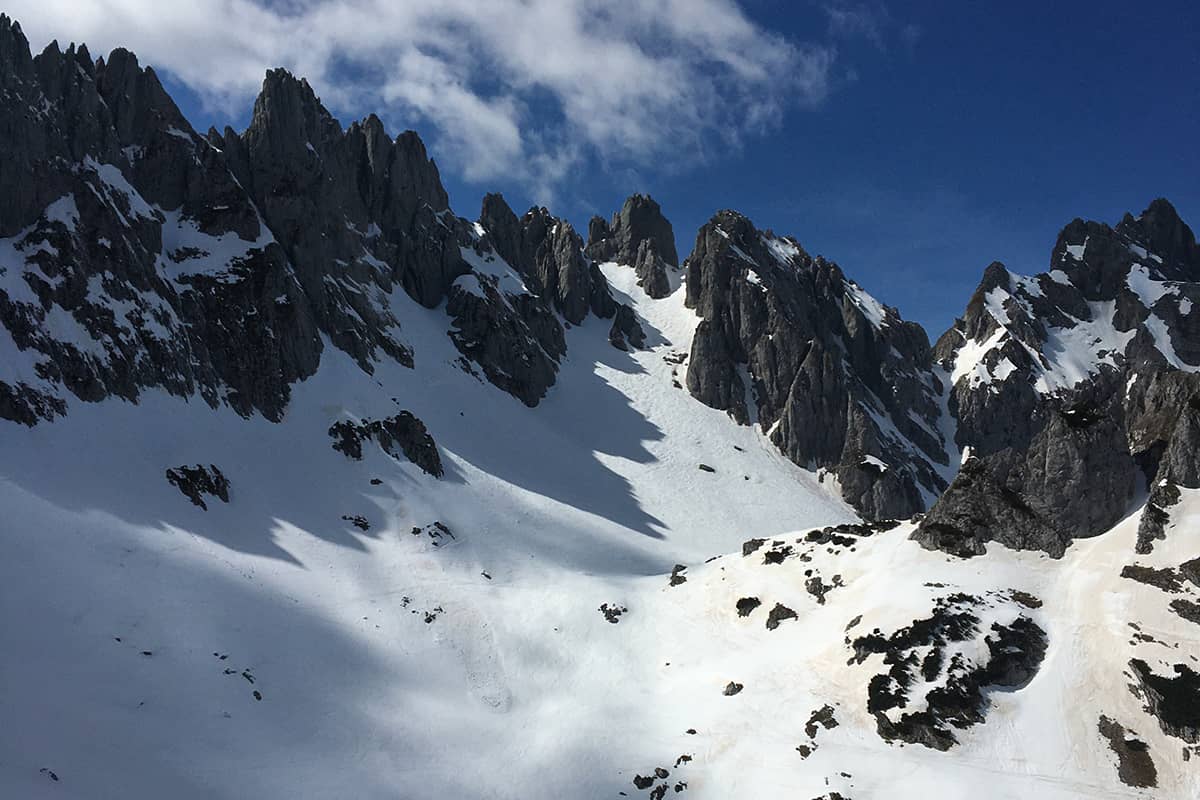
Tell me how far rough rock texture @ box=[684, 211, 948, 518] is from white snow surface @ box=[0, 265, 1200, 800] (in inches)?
2113

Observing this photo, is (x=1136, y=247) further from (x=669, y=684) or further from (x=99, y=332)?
(x=99, y=332)

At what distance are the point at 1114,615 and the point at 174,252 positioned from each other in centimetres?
8650

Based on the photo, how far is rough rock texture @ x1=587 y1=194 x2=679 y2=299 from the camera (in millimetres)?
171875

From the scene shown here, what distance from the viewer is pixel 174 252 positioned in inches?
3002

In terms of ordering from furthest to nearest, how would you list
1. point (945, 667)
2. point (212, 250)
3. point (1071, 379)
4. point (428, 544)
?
point (1071, 379), point (212, 250), point (428, 544), point (945, 667)

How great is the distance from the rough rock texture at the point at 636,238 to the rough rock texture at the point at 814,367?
63.4ft

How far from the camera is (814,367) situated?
126062 millimetres

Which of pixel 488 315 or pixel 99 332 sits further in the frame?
pixel 488 315

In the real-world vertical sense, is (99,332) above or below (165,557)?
above

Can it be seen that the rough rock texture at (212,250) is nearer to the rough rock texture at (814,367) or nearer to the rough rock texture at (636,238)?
the rough rock texture at (814,367)

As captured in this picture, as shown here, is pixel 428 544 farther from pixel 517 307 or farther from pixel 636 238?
pixel 636 238

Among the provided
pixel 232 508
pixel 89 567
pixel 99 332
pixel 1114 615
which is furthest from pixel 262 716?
pixel 1114 615

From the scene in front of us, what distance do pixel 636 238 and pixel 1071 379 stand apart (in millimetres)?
101984

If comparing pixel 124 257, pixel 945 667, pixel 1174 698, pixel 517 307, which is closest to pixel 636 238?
pixel 517 307
